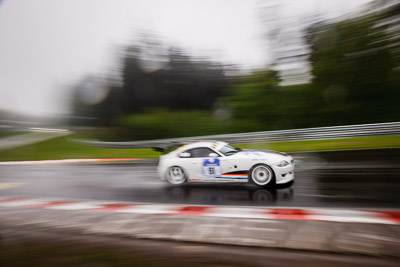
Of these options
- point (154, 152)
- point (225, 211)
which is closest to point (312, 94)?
point (154, 152)

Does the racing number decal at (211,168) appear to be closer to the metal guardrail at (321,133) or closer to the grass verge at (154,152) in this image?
the metal guardrail at (321,133)

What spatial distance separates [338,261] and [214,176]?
3.88 metres

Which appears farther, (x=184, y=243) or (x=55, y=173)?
(x=55, y=173)

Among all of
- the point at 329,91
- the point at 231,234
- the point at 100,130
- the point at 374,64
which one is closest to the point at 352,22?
the point at 374,64

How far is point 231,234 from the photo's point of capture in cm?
397

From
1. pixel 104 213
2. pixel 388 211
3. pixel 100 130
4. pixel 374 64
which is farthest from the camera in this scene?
pixel 100 130

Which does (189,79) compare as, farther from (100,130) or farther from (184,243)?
(184,243)

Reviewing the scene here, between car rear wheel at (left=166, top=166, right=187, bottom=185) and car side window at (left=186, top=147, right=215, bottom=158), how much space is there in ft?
1.82

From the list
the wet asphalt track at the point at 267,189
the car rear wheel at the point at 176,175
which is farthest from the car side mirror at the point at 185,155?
the wet asphalt track at the point at 267,189

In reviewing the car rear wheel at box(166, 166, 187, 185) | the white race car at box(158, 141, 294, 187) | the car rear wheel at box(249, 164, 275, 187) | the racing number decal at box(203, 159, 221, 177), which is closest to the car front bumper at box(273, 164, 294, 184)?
the white race car at box(158, 141, 294, 187)

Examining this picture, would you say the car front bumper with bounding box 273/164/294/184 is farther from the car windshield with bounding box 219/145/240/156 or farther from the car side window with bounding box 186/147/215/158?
the car side window with bounding box 186/147/215/158

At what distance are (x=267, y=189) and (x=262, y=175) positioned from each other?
345 mm

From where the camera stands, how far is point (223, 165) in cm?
663

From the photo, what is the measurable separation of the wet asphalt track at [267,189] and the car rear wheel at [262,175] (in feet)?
0.56
